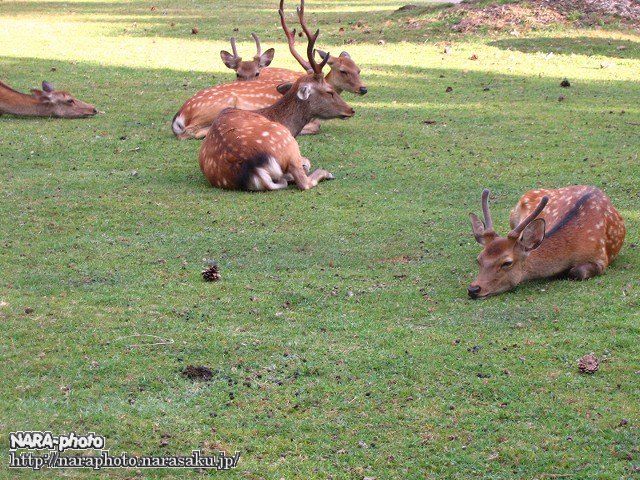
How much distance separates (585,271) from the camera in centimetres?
609

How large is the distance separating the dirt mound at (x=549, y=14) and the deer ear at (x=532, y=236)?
1050 centimetres

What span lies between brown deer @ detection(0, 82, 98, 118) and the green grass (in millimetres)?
180

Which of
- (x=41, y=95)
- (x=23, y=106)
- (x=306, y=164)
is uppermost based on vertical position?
(x=306, y=164)

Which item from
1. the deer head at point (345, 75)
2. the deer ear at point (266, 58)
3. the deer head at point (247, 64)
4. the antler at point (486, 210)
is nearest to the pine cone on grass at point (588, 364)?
the antler at point (486, 210)

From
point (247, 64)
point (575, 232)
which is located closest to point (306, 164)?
point (575, 232)

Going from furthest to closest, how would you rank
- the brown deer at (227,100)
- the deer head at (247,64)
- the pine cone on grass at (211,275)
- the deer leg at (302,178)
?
the deer head at (247,64) < the brown deer at (227,100) < the deer leg at (302,178) < the pine cone on grass at (211,275)

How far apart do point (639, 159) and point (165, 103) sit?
19.4 feet

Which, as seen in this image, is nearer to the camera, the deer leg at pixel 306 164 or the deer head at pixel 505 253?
the deer head at pixel 505 253

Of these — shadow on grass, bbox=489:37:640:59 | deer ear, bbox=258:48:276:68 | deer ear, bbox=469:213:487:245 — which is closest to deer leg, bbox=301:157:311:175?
deer ear, bbox=469:213:487:245

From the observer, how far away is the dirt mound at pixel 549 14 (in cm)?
1573

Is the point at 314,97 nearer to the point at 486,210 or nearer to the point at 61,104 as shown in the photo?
the point at 61,104

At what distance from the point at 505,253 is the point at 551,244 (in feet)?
1.26

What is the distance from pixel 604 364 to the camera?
4715mm

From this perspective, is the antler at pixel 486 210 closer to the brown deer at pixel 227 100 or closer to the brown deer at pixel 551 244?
the brown deer at pixel 551 244
